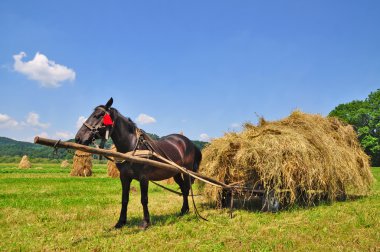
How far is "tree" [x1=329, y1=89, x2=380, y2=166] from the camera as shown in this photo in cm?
4788

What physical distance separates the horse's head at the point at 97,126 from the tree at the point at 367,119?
47969 millimetres

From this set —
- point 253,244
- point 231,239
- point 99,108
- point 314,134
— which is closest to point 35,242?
point 99,108

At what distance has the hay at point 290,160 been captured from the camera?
7.25 metres

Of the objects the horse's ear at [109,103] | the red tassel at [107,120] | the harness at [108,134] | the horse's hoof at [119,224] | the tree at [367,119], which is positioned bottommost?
the horse's hoof at [119,224]

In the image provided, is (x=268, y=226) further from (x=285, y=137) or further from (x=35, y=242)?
(x=35, y=242)

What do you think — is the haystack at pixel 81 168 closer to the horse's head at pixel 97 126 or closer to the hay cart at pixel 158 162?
the hay cart at pixel 158 162

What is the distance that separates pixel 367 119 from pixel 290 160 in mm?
51935

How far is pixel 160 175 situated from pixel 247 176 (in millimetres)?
2382

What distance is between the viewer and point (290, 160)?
7.28 metres

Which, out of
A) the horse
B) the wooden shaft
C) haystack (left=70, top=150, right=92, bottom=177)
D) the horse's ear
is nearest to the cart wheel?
the horse

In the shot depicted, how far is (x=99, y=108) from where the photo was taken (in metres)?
5.97

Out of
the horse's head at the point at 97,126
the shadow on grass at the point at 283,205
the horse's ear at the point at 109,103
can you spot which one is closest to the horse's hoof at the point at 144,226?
the horse's head at the point at 97,126

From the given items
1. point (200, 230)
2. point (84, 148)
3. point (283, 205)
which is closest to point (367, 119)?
point (283, 205)

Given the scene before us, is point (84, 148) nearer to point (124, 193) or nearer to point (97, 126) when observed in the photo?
point (97, 126)
